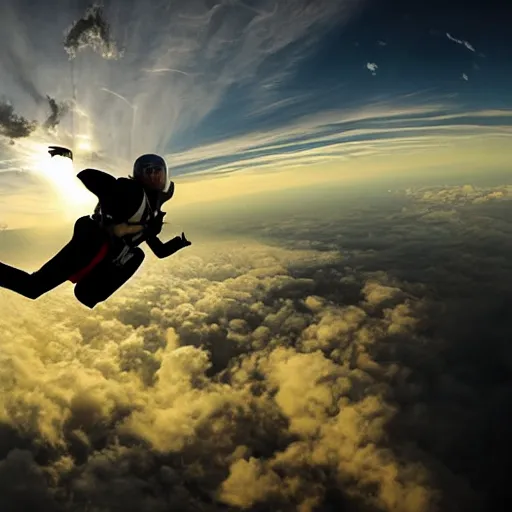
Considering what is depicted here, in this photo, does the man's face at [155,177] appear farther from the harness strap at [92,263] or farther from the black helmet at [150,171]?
the harness strap at [92,263]

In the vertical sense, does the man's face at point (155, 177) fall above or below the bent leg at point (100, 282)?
above

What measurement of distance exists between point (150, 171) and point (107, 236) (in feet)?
2.65

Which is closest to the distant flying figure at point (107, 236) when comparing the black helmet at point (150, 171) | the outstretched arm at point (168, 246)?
the black helmet at point (150, 171)

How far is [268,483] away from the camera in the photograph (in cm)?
15488

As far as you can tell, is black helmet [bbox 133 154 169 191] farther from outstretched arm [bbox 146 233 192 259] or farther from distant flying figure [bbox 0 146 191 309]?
outstretched arm [bbox 146 233 192 259]

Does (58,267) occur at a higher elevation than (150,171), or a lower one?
lower

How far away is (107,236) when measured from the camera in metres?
3.39

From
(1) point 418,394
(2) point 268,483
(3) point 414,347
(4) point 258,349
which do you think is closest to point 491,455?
(1) point 418,394

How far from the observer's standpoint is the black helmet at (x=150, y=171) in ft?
10.7

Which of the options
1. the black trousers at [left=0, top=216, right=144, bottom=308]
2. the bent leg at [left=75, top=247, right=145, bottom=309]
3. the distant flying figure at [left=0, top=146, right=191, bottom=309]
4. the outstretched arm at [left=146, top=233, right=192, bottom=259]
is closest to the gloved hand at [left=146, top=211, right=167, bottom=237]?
the distant flying figure at [left=0, top=146, right=191, bottom=309]

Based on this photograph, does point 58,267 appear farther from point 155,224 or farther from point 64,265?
point 155,224

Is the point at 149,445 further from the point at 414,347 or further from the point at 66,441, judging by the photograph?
the point at 414,347


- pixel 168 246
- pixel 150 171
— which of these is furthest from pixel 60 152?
pixel 168 246

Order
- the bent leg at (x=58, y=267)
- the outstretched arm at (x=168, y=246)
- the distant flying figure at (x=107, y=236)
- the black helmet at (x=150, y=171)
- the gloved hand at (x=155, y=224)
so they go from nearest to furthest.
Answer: the distant flying figure at (x=107, y=236) → the black helmet at (x=150, y=171) → the bent leg at (x=58, y=267) → the gloved hand at (x=155, y=224) → the outstretched arm at (x=168, y=246)
